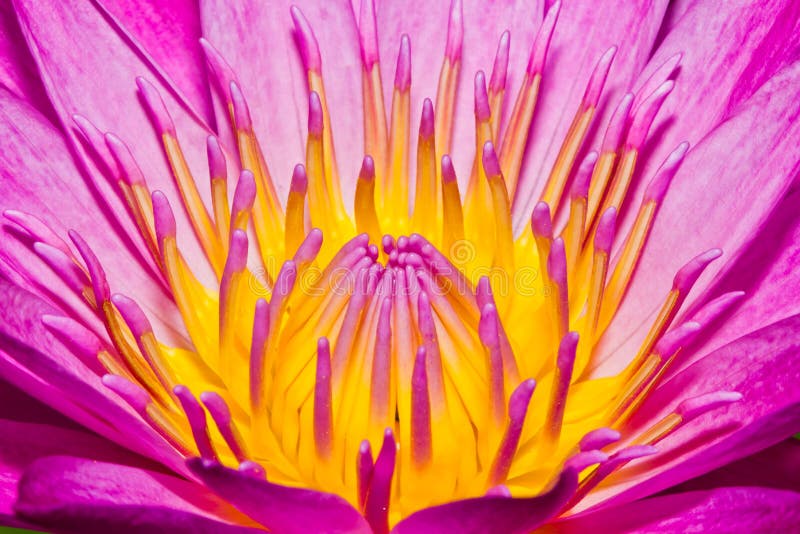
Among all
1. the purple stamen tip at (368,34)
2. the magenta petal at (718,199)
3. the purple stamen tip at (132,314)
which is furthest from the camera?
the purple stamen tip at (368,34)

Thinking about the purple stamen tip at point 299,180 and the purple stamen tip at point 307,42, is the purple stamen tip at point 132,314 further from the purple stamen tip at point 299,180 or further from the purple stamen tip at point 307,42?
the purple stamen tip at point 307,42

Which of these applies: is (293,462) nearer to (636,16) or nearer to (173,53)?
(173,53)

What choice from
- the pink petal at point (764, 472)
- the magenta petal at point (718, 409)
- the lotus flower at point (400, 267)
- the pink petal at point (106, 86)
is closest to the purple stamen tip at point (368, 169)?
the lotus flower at point (400, 267)

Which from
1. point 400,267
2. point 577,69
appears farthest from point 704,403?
point 577,69

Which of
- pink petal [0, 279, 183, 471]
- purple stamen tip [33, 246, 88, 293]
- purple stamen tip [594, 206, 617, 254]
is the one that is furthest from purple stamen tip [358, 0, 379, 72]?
pink petal [0, 279, 183, 471]

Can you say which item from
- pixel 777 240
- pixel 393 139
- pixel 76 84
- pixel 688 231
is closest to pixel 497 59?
pixel 393 139

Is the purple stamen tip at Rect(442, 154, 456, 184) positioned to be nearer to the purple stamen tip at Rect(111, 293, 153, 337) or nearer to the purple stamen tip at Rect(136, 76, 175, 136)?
the purple stamen tip at Rect(136, 76, 175, 136)
